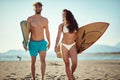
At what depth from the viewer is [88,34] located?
5.55 metres

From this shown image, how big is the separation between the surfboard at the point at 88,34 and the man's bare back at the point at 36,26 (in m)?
0.49

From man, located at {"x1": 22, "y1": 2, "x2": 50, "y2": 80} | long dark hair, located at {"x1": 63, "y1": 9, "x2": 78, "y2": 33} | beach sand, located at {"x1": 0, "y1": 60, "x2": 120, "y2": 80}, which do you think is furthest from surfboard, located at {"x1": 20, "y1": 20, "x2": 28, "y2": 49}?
beach sand, located at {"x1": 0, "y1": 60, "x2": 120, "y2": 80}

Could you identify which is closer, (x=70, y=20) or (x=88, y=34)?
(x=70, y=20)

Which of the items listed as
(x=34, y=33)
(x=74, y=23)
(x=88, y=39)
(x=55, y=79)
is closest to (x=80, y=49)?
(x=88, y=39)

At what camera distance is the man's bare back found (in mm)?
4973

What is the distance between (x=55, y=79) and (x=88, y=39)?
163 cm

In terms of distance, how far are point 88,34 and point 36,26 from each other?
3.97ft

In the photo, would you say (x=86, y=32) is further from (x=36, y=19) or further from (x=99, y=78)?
(x=99, y=78)

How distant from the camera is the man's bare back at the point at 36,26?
4.97 meters

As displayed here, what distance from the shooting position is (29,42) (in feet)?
16.3

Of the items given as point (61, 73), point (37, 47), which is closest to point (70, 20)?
point (37, 47)

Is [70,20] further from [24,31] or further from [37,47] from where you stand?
[24,31]

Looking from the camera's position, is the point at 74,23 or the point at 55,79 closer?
the point at 74,23

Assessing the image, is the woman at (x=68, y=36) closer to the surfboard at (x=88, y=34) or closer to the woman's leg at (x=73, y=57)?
the woman's leg at (x=73, y=57)
